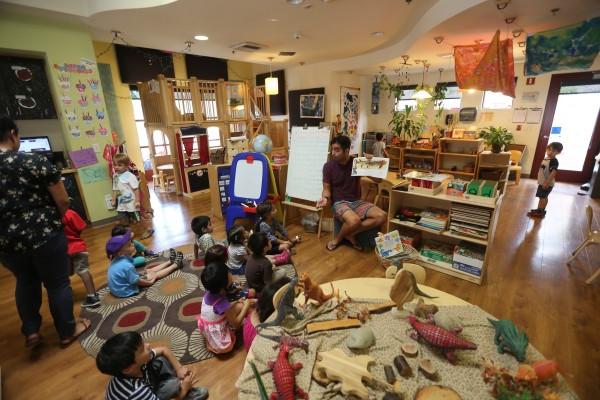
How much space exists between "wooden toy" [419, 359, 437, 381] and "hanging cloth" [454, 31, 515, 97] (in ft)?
9.33

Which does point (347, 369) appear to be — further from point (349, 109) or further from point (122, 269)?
point (349, 109)

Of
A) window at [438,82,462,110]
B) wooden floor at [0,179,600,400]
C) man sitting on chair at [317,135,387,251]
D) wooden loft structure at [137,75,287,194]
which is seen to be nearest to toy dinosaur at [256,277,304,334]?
wooden floor at [0,179,600,400]

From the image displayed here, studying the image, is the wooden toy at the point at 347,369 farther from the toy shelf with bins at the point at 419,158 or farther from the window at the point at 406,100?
the window at the point at 406,100

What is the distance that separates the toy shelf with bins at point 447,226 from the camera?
2.29m

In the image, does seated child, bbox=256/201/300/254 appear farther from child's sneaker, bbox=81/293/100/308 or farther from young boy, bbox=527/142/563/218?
young boy, bbox=527/142/563/218

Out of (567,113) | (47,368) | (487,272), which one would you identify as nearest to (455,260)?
(487,272)

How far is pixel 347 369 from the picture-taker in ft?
2.97

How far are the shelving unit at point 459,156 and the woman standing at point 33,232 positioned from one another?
17.7 ft

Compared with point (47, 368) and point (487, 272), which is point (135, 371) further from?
point (487, 272)

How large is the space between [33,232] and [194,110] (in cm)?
389

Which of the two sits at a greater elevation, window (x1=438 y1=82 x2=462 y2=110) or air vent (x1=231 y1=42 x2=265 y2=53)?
air vent (x1=231 y1=42 x2=265 y2=53)

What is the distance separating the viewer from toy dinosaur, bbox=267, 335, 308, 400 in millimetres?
866

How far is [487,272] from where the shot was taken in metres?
2.57

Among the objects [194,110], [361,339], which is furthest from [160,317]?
[194,110]
